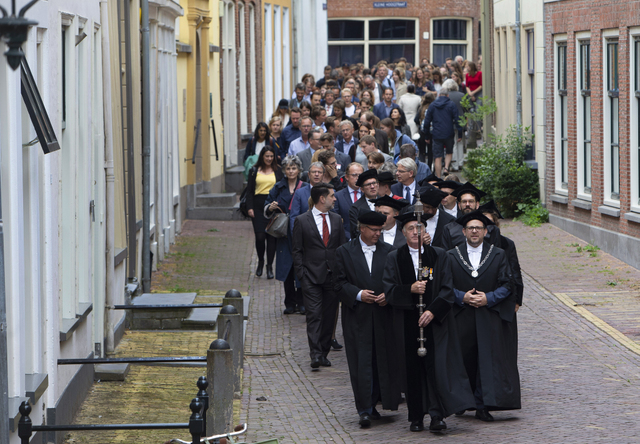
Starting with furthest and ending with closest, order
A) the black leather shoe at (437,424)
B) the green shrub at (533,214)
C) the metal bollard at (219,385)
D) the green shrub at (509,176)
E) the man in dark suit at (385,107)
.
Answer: the man in dark suit at (385,107), the green shrub at (509,176), the green shrub at (533,214), the black leather shoe at (437,424), the metal bollard at (219,385)

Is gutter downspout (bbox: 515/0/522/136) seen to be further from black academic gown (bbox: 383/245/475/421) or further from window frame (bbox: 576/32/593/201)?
black academic gown (bbox: 383/245/475/421)

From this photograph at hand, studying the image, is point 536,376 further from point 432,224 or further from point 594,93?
point 594,93

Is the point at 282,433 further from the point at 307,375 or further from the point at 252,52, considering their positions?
the point at 252,52

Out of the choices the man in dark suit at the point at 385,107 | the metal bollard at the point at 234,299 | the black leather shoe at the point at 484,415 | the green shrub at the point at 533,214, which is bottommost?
the black leather shoe at the point at 484,415

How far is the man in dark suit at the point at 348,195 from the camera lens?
472 inches

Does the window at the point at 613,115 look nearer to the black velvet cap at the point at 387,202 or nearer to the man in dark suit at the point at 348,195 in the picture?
the man in dark suit at the point at 348,195

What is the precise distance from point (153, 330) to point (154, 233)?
3.69 m

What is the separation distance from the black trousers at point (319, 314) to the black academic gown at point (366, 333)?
1612 millimetres

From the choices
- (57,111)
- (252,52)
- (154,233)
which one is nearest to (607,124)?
(154,233)

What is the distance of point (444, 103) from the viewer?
72.7ft

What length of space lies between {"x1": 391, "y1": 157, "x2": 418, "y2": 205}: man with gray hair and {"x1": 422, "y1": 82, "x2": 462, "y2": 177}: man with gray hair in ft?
33.4

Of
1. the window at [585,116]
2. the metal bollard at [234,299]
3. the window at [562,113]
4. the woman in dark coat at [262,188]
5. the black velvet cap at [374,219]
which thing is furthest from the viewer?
the window at [562,113]

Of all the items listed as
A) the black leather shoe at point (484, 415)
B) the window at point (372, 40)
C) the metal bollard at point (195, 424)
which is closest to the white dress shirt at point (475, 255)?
the black leather shoe at point (484, 415)

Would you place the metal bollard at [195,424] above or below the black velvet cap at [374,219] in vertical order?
below
